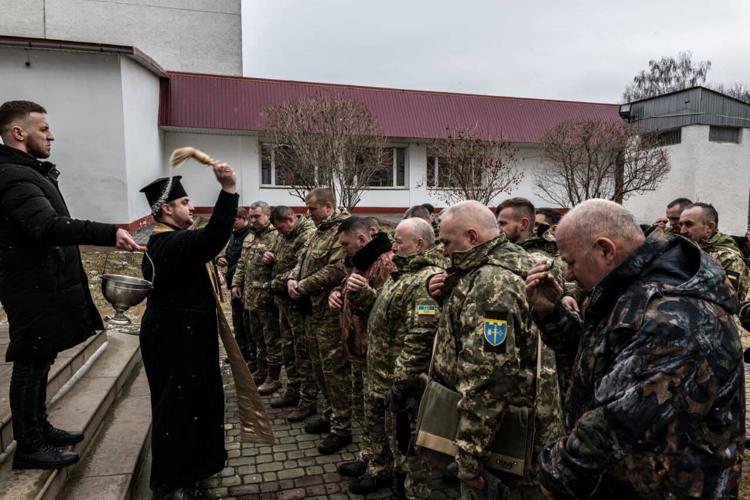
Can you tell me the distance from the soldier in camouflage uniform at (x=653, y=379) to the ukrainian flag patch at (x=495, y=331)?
1.97 ft

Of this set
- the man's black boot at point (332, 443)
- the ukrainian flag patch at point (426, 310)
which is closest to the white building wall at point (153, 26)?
the man's black boot at point (332, 443)

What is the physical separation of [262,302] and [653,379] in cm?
532

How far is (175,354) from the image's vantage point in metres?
3.61

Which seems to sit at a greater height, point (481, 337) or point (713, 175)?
point (713, 175)

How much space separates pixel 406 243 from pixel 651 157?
62.3ft

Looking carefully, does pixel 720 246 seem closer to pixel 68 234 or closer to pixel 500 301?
pixel 500 301

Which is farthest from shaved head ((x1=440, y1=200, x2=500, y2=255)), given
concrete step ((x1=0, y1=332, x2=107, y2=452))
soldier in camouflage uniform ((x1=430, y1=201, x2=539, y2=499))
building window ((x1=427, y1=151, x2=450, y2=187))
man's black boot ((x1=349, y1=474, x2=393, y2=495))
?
building window ((x1=427, y1=151, x2=450, y2=187))

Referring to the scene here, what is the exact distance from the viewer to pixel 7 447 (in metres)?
3.49

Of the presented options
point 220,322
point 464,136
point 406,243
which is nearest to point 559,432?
point 406,243

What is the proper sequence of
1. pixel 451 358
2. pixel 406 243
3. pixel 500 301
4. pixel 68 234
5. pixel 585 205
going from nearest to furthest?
pixel 585 205
pixel 500 301
pixel 451 358
pixel 68 234
pixel 406 243

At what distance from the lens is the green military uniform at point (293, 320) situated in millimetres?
5660

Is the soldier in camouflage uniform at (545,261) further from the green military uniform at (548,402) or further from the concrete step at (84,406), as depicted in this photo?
the concrete step at (84,406)

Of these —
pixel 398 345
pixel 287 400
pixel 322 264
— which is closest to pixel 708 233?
pixel 398 345

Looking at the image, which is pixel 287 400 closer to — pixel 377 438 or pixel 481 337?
pixel 377 438
